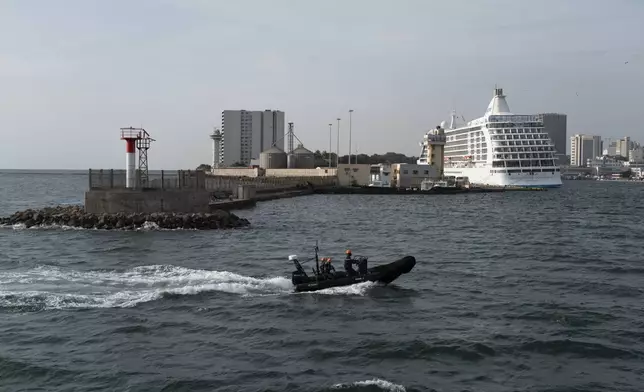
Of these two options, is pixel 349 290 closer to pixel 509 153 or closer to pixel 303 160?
pixel 509 153

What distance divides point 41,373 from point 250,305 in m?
6.40

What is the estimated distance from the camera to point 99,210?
3903 centimetres

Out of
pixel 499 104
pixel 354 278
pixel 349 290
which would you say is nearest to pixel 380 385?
pixel 349 290

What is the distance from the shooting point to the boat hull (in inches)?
750

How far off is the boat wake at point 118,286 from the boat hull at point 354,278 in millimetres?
179

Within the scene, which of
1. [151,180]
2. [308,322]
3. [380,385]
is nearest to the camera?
[380,385]

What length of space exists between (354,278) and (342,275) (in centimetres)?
39

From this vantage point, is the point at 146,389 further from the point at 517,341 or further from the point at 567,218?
the point at 567,218

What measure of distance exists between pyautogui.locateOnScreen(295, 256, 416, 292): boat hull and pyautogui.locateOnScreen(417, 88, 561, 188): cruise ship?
299 feet

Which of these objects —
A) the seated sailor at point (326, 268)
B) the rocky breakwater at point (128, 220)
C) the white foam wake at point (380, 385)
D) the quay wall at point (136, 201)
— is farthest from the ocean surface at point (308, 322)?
the quay wall at point (136, 201)

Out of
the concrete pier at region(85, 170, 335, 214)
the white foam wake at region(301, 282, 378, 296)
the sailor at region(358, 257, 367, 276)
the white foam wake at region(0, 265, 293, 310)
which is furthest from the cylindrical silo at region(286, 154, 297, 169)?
the white foam wake at region(301, 282, 378, 296)

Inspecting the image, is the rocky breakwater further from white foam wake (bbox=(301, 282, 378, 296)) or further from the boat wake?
white foam wake (bbox=(301, 282, 378, 296))

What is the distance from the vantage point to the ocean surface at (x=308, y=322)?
39.8 feet

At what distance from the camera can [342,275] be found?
64.1 ft
